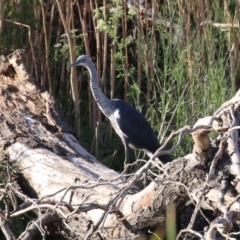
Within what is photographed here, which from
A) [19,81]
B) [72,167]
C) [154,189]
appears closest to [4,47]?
[19,81]

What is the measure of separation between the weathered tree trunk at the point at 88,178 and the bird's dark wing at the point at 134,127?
2.25ft

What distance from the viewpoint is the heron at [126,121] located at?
5096 millimetres

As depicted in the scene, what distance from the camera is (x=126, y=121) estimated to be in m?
5.23

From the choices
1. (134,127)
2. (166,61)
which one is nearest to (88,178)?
(166,61)

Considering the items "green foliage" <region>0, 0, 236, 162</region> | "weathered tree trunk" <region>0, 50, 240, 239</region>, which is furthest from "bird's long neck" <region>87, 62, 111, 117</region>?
"weathered tree trunk" <region>0, 50, 240, 239</region>

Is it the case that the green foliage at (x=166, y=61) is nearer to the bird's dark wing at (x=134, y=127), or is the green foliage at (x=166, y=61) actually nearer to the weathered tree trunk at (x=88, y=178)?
the bird's dark wing at (x=134, y=127)

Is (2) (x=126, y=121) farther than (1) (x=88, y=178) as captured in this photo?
Yes

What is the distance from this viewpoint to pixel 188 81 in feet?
16.4

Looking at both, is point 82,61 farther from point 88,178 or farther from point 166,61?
point 88,178

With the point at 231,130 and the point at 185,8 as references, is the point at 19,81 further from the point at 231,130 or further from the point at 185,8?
the point at 231,130

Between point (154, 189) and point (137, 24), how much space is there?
2377 mm

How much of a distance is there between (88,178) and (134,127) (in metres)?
1.37

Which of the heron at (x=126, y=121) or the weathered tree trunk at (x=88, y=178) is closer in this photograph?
the weathered tree trunk at (x=88, y=178)

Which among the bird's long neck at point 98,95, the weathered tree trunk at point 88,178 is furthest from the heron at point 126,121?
the weathered tree trunk at point 88,178
